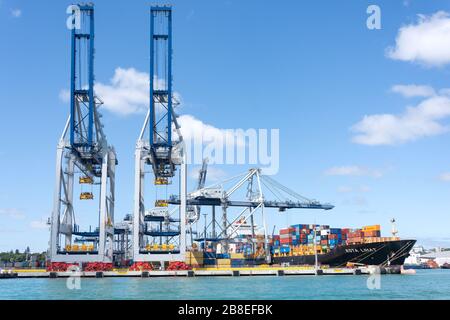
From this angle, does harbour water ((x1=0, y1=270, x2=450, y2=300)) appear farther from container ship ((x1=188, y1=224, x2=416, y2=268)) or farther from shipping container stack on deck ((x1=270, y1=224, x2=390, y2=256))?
shipping container stack on deck ((x1=270, y1=224, x2=390, y2=256))

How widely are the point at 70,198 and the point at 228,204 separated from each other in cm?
3301

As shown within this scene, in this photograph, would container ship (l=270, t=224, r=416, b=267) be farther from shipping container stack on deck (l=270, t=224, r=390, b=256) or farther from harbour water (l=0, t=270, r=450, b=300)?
harbour water (l=0, t=270, r=450, b=300)

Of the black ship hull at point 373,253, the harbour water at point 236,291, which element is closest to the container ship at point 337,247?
the black ship hull at point 373,253

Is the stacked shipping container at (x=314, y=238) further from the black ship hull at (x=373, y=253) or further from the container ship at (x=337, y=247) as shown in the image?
the black ship hull at (x=373, y=253)

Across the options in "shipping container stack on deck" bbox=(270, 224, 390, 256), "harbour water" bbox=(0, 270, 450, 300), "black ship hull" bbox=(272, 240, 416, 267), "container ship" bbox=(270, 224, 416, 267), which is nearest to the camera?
"harbour water" bbox=(0, 270, 450, 300)

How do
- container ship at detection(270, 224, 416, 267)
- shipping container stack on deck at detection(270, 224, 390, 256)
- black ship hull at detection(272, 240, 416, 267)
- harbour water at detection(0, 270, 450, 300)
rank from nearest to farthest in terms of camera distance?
harbour water at detection(0, 270, 450, 300) → black ship hull at detection(272, 240, 416, 267) → container ship at detection(270, 224, 416, 267) → shipping container stack on deck at detection(270, 224, 390, 256)

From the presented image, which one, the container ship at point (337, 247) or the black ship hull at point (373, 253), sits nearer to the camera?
the black ship hull at point (373, 253)

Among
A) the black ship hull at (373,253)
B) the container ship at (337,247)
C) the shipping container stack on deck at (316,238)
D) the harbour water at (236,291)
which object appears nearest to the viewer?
the harbour water at (236,291)

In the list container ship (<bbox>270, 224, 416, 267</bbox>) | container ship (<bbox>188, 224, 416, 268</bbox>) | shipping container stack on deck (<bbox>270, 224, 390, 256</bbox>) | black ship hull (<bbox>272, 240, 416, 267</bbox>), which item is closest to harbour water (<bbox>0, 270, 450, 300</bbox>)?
container ship (<bbox>188, 224, 416, 268</bbox>)

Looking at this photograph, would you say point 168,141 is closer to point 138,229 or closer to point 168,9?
point 138,229

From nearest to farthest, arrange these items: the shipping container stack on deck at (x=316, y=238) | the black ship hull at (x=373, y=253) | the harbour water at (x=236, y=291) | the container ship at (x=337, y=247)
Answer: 1. the harbour water at (x=236, y=291)
2. the black ship hull at (x=373, y=253)
3. the container ship at (x=337, y=247)
4. the shipping container stack on deck at (x=316, y=238)

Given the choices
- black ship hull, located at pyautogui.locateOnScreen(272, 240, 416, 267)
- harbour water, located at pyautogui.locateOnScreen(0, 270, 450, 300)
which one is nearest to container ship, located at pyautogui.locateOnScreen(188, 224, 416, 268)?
black ship hull, located at pyautogui.locateOnScreen(272, 240, 416, 267)

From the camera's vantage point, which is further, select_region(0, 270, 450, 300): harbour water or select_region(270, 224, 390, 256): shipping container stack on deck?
select_region(270, 224, 390, 256): shipping container stack on deck

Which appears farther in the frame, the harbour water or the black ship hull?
the black ship hull
